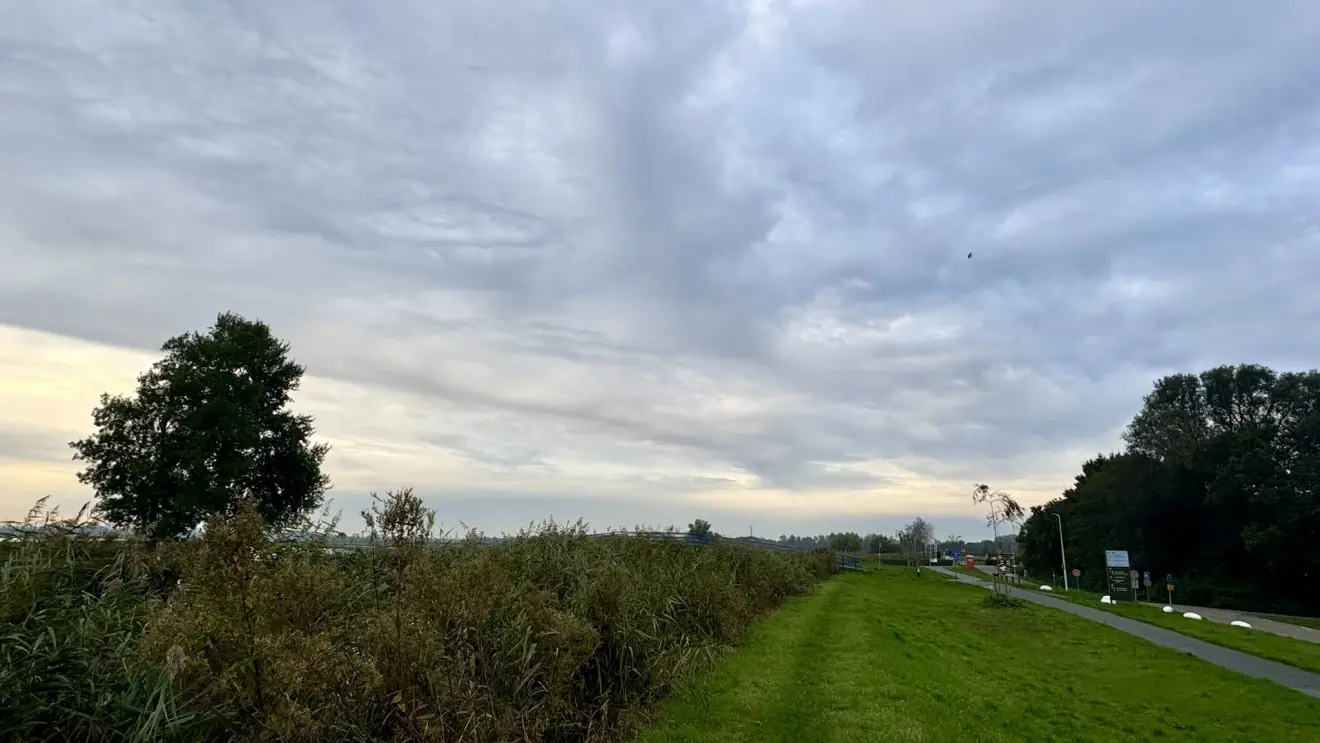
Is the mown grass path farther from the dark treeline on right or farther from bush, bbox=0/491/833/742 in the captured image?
the dark treeline on right

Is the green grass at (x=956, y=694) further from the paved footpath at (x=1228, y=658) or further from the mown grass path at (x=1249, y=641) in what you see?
the mown grass path at (x=1249, y=641)

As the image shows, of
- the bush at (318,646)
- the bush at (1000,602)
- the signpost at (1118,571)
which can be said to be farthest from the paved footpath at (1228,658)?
the signpost at (1118,571)

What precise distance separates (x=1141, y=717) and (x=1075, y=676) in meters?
4.71

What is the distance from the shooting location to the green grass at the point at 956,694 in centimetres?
1078

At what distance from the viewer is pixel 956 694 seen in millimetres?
13578

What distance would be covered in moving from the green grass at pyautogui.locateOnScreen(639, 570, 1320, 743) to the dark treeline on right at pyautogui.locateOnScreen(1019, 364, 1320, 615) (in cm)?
4234

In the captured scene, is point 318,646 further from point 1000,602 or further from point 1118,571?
point 1118,571

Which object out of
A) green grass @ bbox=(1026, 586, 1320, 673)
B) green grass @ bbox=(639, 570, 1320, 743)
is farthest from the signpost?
green grass @ bbox=(639, 570, 1320, 743)

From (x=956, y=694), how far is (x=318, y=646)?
11950 millimetres

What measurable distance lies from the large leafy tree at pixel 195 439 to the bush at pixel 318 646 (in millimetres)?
22887

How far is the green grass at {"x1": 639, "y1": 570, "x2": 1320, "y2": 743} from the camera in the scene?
10.8 m

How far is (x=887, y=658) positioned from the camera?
16.4 metres

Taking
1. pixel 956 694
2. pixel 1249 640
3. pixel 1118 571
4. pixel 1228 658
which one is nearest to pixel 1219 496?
pixel 1118 571

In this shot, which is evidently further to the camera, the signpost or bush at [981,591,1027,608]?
the signpost
